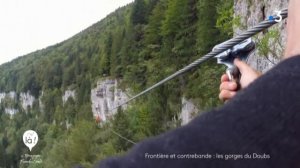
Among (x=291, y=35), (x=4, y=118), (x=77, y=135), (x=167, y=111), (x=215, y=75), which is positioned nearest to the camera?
(x=291, y=35)

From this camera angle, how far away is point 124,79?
51.6 m

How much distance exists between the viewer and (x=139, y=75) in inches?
1833

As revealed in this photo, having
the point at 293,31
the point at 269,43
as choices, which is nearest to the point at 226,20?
the point at 269,43

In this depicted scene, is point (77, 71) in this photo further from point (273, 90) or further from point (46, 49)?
point (273, 90)

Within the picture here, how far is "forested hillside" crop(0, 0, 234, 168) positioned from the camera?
31.2 meters

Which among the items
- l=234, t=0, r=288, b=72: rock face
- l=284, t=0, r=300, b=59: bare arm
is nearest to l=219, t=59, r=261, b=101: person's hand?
l=284, t=0, r=300, b=59: bare arm

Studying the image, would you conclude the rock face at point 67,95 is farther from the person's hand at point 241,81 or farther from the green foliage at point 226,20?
the person's hand at point 241,81

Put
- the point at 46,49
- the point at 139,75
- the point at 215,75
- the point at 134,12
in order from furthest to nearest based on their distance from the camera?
the point at 46,49 < the point at 134,12 < the point at 139,75 < the point at 215,75

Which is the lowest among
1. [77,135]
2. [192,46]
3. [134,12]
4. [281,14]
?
[77,135]

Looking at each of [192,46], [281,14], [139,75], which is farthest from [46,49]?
[281,14]

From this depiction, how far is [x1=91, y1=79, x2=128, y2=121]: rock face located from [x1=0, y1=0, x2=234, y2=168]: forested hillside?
3.60ft

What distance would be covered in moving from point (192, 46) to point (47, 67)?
64.0 metres

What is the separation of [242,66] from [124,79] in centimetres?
5050

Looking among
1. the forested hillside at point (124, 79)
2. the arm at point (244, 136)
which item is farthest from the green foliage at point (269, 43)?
the arm at point (244, 136)
